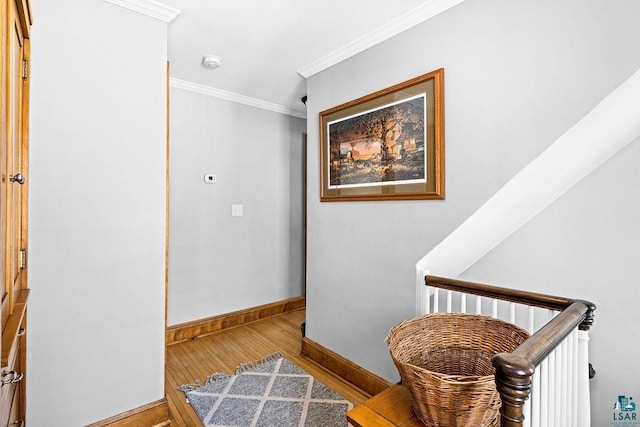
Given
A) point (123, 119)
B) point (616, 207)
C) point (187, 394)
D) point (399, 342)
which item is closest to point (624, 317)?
point (616, 207)

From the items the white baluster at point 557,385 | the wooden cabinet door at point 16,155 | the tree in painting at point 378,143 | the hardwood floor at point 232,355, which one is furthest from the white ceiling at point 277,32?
the hardwood floor at point 232,355

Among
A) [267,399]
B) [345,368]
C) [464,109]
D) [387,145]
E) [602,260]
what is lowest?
[267,399]

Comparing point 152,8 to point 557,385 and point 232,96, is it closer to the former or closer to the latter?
point 232,96

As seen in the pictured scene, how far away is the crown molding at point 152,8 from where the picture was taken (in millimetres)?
1741

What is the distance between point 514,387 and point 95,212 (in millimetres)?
1915

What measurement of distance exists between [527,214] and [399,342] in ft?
3.61

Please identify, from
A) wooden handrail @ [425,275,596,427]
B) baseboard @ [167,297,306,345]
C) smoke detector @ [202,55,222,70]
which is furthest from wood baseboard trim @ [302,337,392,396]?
smoke detector @ [202,55,222,70]

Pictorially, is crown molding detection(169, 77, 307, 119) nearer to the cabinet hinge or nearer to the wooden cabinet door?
the wooden cabinet door

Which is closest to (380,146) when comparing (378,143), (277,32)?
(378,143)

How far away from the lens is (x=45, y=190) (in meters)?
1.54

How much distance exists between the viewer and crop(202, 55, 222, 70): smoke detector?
2432mm

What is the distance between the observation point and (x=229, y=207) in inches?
128

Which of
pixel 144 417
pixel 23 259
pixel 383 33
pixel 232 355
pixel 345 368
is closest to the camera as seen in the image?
pixel 23 259

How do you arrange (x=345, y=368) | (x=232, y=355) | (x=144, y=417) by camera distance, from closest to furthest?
(x=144, y=417), (x=345, y=368), (x=232, y=355)
